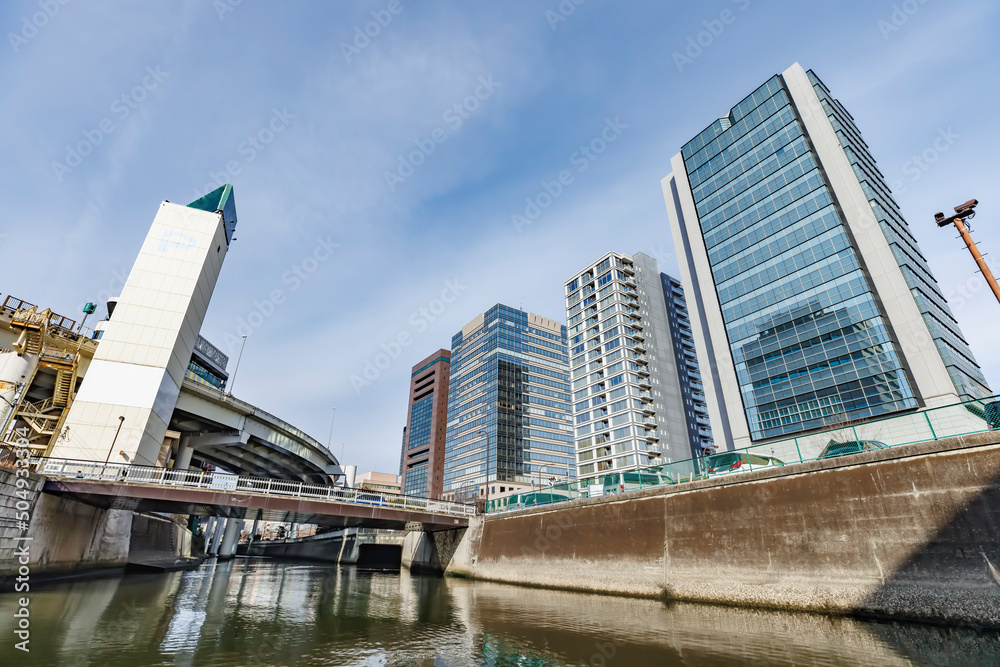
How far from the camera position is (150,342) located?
116ft

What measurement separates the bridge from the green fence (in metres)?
14.2

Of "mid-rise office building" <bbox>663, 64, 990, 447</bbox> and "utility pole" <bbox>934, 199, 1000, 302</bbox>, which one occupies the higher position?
"mid-rise office building" <bbox>663, 64, 990, 447</bbox>

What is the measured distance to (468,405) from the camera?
12812cm

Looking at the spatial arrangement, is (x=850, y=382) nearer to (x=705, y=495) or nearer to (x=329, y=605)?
(x=705, y=495)

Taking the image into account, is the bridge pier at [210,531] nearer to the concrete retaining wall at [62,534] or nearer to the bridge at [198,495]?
the concrete retaining wall at [62,534]

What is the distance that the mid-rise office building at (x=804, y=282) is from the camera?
171 ft

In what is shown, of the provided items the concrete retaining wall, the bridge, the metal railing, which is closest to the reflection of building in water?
the bridge

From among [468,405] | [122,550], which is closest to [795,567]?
[122,550]

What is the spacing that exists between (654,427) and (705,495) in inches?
3078

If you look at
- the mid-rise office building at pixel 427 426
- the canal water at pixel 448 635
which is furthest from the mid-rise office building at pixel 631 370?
the canal water at pixel 448 635

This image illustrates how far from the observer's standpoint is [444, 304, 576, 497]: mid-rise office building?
11369cm

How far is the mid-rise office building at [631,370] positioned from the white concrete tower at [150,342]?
73667 millimetres

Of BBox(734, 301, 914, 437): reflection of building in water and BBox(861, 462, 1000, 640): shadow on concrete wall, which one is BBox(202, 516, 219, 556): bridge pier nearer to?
BBox(734, 301, 914, 437): reflection of building in water

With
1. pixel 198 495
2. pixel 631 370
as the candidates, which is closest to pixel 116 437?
pixel 198 495
